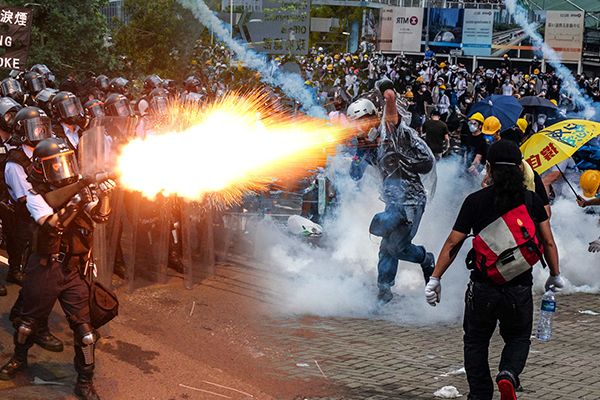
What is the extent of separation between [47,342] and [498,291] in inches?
141

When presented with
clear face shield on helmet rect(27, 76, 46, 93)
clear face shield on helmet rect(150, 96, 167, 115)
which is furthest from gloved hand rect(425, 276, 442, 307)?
clear face shield on helmet rect(27, 76, 46, 93)

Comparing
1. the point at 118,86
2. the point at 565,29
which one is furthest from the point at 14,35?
the point at 565,29

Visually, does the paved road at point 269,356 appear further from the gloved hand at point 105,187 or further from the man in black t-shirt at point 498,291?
the gloved hand at point 105,187

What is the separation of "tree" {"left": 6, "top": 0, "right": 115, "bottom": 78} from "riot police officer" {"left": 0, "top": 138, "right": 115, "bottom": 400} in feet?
52.9

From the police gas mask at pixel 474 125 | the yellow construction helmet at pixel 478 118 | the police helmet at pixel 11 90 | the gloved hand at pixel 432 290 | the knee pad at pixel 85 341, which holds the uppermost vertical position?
the police helmet at pixel 11 90

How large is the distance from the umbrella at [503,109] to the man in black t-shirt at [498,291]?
6988mm

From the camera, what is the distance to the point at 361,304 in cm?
957

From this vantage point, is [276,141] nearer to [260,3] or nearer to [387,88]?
[387,88]

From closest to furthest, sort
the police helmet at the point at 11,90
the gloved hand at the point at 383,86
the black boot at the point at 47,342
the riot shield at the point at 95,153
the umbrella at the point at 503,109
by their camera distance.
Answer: the black boot at the point at 47,342 < the riot shield at the point at 95,153 < the gloved hand at the point at 383,86 < the police helmet at the point at 11,90 < the umbrella at the point at 503,109

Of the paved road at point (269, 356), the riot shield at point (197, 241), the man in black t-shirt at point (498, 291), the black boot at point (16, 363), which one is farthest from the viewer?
the riot shield at point (197, 241)

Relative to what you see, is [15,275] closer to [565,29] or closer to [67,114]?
[67,114]

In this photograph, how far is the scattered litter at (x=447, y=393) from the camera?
6.84m

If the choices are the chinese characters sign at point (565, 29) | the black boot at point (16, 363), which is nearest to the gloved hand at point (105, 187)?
the black boot at point (16, 363)

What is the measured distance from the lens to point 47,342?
292 inches
